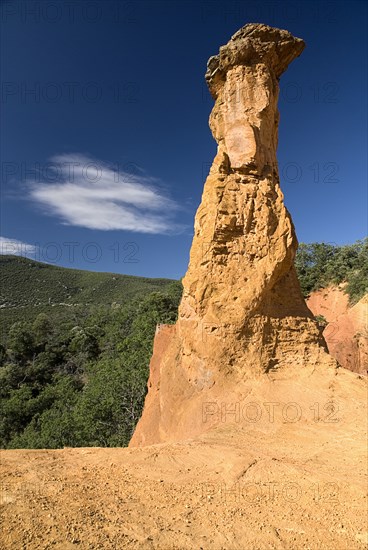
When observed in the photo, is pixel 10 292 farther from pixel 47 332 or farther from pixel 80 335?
pixel 80 335

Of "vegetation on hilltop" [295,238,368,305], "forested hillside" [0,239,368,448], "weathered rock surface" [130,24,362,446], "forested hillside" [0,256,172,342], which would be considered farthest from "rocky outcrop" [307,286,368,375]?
"forested hillside" [0,256,172,342]

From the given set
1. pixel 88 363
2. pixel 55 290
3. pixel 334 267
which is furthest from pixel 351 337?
pixel 55 290

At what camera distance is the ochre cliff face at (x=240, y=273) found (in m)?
8.10

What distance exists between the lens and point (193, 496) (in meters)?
4.14

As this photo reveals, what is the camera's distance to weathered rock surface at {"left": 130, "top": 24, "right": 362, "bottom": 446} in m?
7.97

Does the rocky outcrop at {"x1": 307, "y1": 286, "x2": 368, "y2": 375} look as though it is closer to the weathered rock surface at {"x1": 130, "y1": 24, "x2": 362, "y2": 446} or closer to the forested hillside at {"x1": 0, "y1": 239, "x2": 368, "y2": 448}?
the forested hillside at {"x1": 0, "y1": 239, "x2": 368, "y2": 448}

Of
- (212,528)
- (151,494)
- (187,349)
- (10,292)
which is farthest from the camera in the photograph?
(10,292)

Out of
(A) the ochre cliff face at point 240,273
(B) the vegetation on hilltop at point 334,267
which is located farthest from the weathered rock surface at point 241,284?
(B) the vegetation on hilltop at point 334,267

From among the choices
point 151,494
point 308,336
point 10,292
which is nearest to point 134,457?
point 151,494

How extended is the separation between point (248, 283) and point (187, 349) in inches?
93.0

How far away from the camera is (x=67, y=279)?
8512 centimetres

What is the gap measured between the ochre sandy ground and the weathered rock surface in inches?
74.6

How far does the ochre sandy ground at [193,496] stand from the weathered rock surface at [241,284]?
1.90m

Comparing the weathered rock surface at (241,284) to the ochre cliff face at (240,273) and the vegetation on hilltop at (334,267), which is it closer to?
the ochre cliff face at (240,273)
